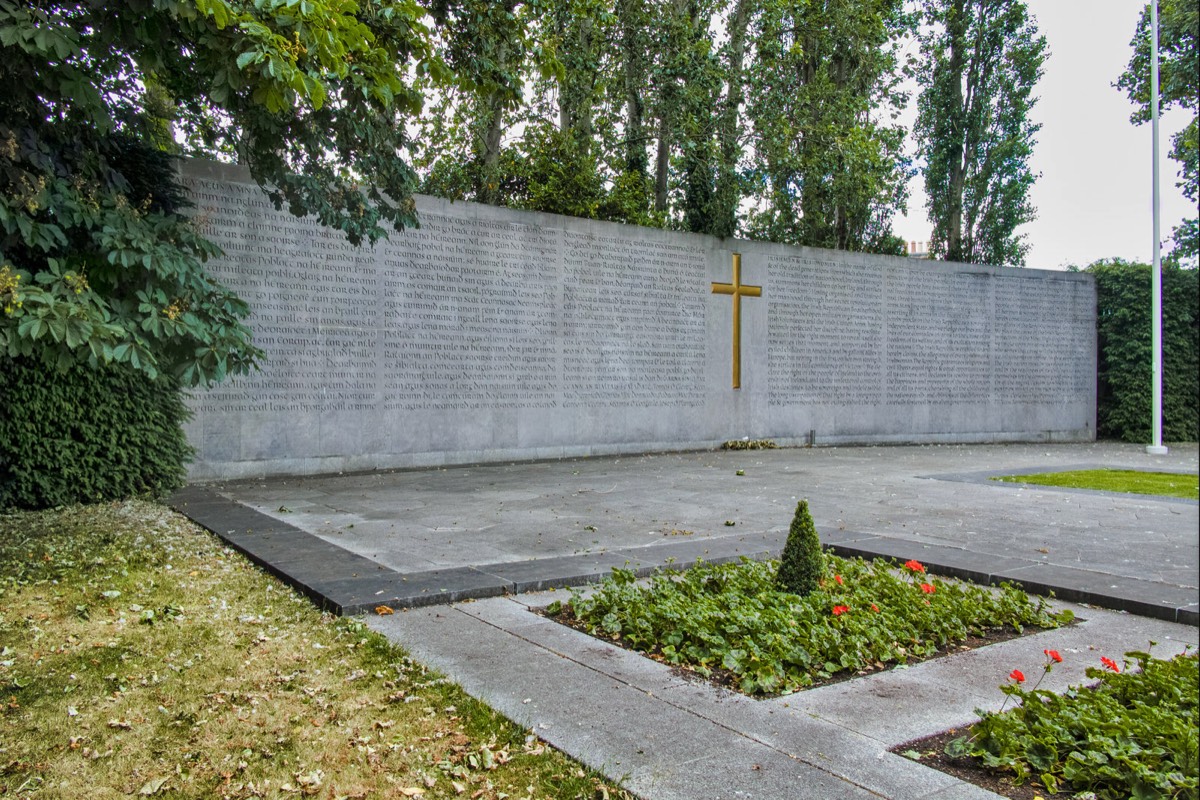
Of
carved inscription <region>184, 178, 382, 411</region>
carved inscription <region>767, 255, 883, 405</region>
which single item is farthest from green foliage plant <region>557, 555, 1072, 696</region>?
carved inscription <region>767, 255, 883, 405</region>

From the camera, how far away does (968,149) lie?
59.7ft

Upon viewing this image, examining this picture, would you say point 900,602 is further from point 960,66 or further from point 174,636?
point 960,66

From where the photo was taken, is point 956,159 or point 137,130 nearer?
point 137,130

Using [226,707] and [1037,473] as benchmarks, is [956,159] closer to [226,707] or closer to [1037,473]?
[1037,473]

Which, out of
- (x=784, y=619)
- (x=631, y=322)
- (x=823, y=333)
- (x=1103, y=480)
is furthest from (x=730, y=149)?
(x=784, y=619)

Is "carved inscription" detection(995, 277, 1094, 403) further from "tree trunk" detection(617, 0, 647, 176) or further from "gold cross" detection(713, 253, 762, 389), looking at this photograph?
"tree trunk" detection(617, 0, 647, 176)

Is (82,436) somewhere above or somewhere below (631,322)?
below

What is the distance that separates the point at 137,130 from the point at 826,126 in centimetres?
1042

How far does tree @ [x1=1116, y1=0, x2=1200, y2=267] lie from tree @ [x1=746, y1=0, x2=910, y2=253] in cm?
1344

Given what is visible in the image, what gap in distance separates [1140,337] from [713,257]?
9.23 m

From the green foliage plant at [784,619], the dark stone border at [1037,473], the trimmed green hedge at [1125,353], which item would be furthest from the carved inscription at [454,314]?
the trimmed green hedge at [1125,353]

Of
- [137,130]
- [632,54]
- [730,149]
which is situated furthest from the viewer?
[730,149]

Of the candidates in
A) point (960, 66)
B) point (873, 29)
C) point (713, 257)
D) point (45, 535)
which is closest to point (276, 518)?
point (45, 535)

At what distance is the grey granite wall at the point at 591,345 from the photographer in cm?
1043
